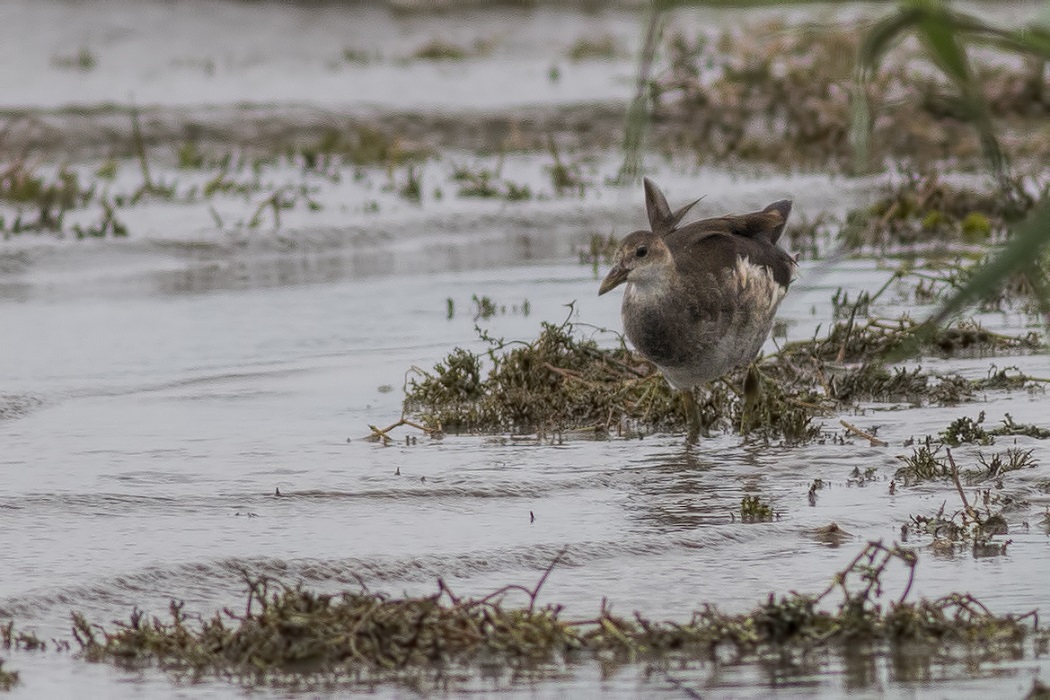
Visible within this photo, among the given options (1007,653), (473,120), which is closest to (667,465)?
(1007,653)

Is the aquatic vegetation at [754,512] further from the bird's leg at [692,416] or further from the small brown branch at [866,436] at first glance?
Answer: the bird's leg at [692,416]

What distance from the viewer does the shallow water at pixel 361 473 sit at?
4.28 m

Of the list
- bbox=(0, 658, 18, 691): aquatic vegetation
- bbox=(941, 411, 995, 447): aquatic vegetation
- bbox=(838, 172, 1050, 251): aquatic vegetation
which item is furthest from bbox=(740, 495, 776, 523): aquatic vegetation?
bbox=(838, 172, 1050, 251): aquatic vegetation

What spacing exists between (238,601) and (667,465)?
6.91ft

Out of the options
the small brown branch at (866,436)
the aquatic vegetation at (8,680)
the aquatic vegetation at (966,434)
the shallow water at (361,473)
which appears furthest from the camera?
the small brown branch at (866,436)

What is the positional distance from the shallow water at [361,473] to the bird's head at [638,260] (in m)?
0.62

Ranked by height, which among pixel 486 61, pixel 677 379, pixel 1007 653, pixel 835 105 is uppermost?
pixel 486 61

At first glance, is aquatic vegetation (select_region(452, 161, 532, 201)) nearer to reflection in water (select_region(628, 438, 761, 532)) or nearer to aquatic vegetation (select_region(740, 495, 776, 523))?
reflection in water (select_region(628, 438, 761, 532))

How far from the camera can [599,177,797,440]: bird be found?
648 centimetres

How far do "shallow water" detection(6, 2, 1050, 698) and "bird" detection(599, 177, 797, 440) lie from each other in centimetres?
32

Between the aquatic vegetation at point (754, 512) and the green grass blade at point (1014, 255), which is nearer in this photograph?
the green grass blade at point (1014, 255)

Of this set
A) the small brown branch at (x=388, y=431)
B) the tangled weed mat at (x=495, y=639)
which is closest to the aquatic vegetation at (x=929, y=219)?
the small brown branch at (x=388, y=431)

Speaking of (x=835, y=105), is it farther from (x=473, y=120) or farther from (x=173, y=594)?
(x=173, y=594)

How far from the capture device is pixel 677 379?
662 centimetres
